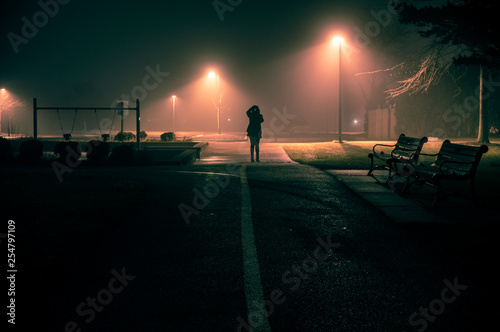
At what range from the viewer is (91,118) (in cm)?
6328

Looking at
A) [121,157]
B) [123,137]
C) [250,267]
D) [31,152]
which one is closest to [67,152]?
[31,152]

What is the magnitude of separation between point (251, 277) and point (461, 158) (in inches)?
226

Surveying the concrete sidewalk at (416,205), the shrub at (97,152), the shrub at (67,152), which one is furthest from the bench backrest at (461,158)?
the shrub at (67,152)

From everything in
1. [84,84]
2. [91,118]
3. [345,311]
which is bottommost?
[345,311]

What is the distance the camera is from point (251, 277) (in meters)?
4.38

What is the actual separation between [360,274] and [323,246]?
953mm

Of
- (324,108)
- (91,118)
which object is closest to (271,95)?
(324,108)

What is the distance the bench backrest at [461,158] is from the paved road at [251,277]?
2160mm

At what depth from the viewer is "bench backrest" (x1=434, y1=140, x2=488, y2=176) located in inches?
314

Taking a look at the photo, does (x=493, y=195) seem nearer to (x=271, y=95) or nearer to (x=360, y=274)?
(x=360, y=274)

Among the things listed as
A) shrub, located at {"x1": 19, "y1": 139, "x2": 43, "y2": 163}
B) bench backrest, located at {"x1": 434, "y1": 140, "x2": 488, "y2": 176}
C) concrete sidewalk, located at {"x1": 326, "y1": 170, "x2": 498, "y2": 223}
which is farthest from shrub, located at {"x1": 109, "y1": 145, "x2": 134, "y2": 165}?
bench backrest, located at {"x1": 434, "y1": 140, "x2": 488, "y2": 176}

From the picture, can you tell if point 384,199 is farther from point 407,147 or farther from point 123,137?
point 123,137

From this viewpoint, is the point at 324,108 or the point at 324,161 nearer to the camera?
the point at 324,161

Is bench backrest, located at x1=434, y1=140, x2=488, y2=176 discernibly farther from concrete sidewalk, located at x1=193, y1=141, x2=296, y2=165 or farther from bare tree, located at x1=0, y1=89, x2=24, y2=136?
bare tree, located at x1=0, y1=89, x2=24, y2=136
